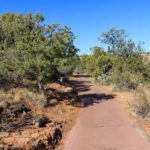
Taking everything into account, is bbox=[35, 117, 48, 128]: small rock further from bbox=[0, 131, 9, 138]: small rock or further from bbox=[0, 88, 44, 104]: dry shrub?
bbox=[0, 88, 44, 104]: dry shrub

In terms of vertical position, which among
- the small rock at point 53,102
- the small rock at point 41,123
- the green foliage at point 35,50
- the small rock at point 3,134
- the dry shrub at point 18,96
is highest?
the green foliage at point 35,50

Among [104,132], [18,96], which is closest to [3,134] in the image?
[104,132]

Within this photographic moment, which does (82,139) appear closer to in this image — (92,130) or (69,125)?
(92,130)

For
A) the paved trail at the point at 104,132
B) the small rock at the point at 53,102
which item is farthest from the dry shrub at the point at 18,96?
the paved trail at the point at 104,132

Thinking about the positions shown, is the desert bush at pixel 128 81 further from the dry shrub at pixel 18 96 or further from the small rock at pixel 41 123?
the small rock at pixel 41 123

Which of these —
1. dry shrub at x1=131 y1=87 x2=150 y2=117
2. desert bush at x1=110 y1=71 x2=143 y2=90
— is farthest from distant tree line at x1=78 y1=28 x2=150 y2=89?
dry shrub at x1=131 y1=87 x2=150 y2=117

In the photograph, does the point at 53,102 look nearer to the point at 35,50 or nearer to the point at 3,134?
the point at 35,50

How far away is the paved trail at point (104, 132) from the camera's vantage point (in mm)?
14455

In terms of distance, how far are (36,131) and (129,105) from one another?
9.64 meters

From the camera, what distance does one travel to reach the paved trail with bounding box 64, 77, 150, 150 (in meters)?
14.5

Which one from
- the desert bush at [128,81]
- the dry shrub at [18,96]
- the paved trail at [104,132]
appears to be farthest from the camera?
the desert bush at [128,81]

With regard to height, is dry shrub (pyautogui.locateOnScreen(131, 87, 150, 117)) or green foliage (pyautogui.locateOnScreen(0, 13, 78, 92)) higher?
green foliage (pyautogui.locateOnScreen(0, 13, 78, 92))

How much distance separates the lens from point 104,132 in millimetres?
16859

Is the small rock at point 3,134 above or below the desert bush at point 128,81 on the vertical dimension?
below
